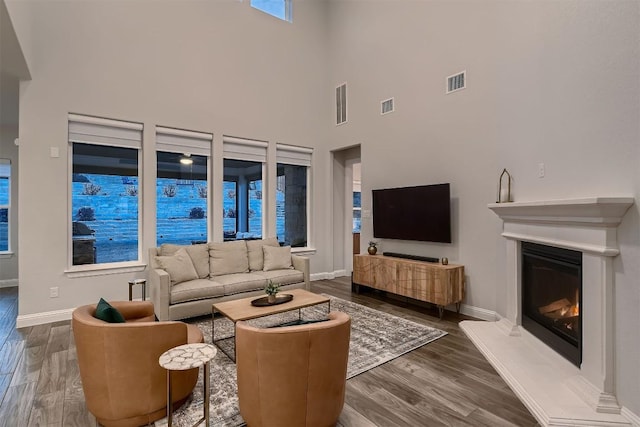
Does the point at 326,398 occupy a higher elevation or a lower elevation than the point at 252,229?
lower

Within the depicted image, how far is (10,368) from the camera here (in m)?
2.84

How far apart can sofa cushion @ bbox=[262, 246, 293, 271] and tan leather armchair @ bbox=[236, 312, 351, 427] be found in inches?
121

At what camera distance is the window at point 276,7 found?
19.4 ft

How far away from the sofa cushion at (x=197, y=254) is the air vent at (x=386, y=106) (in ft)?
11.9

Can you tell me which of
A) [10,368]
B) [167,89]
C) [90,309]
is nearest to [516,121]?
[90,309]

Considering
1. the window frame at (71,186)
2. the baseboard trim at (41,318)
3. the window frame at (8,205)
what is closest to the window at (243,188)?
the window frame at (71,186)

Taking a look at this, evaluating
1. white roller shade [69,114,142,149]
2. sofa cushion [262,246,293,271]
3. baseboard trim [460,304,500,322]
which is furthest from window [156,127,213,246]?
baseboard trim [460,304,500,322]

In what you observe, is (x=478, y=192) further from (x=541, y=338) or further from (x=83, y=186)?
(x=83, y=186)

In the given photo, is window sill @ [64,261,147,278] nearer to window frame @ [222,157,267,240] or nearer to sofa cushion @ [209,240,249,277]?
sofa cushion @ [209,240,249,277]

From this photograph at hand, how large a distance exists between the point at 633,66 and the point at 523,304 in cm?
207

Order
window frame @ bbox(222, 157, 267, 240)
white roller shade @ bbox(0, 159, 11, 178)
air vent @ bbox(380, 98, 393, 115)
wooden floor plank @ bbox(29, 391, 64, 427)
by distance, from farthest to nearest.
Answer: white roller shade @ bbox(0, 159, 11, 178) → window frame @ bbox(222, 157, 267, 240) → air vent @ bbox(380, 98, 393, 115) → wooden floor plank @ bbox(29, 391, 64, 427)

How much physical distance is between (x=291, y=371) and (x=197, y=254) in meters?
3.22

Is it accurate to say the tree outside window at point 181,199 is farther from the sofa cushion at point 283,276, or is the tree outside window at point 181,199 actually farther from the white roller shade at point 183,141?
the sofa cushion at point 283,276

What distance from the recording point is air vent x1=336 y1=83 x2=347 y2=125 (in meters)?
6.29
